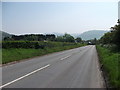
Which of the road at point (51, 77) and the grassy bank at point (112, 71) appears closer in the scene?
the grassy bank at point (112, 71)

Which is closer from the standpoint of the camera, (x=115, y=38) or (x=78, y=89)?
(x=78, y=89)

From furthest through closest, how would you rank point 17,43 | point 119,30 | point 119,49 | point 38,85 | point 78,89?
point 17,43 → point 119,49 → point 119,30 → point 38,85 → point 78,89

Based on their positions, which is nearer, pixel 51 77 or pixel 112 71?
pixel 51 77

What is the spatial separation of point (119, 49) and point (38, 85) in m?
21.8

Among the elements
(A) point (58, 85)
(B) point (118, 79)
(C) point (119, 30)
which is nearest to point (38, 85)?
(A) point (58, 85)

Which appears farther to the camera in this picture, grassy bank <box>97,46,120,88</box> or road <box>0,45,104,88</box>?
road <box>0,45,104,88</box>

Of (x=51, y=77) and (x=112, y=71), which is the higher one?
(x=112, y=71)

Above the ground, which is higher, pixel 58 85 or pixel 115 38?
pixel 115 38

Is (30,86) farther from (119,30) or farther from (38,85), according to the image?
(119,30)

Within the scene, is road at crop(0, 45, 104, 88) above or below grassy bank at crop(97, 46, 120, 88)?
below

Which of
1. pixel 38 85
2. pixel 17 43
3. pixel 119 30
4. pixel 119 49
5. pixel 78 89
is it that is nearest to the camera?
pixel 78 89

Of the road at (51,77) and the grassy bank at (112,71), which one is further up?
the grassy bank at (112,71)

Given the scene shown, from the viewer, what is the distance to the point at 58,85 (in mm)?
7891

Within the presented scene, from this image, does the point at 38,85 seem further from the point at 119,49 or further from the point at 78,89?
the point at 119,49
